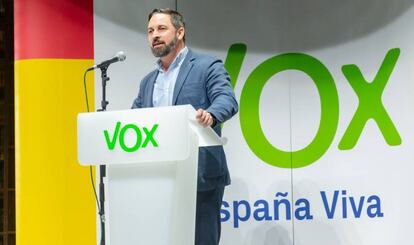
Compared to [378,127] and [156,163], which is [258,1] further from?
[156,163]

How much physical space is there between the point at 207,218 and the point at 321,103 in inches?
50.8

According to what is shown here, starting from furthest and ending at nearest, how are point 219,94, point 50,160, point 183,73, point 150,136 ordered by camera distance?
point 50,160, point 183,73, point 219,94, point 150,136

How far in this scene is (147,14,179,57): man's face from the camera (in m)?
2.60

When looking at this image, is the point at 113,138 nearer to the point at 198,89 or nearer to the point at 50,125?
the point at 198,89

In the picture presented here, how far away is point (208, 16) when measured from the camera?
359 cm

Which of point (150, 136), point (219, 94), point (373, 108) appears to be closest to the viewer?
Answer: point (150, 136)

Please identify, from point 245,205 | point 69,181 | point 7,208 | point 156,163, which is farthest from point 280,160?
point 7,208

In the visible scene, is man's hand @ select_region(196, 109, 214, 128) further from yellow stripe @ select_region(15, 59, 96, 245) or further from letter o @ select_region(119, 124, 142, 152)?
yellow stripe @ select_region(15, 59, 96, 245)

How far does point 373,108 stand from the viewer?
3.55 m

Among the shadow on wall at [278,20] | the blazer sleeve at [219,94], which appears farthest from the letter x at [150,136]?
the shadow on wall at [278,20]

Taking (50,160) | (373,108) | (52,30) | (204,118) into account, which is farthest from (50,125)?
(373,108)

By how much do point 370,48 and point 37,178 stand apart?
205 centimetres

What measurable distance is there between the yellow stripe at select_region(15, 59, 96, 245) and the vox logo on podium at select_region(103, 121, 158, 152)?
132cm

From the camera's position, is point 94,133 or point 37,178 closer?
point 94,133
